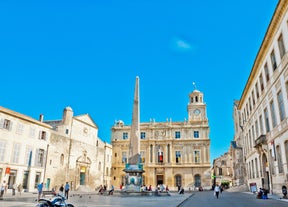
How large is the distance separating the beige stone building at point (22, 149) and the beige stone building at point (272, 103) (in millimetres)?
25380

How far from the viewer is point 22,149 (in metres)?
28.6

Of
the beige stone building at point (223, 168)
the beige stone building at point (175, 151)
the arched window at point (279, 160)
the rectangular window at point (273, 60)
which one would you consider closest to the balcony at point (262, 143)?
the arched window at point (279, 160)

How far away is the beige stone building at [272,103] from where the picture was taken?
16812 mm

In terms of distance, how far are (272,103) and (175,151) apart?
112ft

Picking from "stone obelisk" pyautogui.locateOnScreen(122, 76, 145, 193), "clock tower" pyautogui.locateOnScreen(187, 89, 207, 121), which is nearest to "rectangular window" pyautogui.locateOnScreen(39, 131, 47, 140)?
"stone obelisk" pyautogui.locateOnScreen(122, 76, 145, 193)

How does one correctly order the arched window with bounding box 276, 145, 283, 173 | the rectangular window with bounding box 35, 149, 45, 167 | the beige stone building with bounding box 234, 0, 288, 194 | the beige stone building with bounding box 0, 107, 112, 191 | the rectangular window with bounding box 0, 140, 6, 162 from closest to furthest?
1. the beige stone building with bounding box 234, 0, 288, 194
2. the arched window with bounding box 276, 145, 283, 173
3. the rectangular window with bounding box 0, 140, 6, 162
4. the beige stone building with bounding box 0, 107, 112, 191
5. the rectangular window with bounding box 35, 149, 45, 167

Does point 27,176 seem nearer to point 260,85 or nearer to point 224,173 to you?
point 260,85

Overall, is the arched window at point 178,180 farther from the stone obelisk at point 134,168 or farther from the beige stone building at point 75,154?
the stone obelisk at point 134,168

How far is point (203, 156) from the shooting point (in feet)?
166

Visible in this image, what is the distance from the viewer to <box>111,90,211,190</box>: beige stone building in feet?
165

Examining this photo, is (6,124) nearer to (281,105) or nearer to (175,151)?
(281,105)

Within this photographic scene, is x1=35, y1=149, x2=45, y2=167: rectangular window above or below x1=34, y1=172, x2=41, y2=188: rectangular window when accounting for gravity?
above

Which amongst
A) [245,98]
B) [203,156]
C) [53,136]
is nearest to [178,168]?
[203,156]

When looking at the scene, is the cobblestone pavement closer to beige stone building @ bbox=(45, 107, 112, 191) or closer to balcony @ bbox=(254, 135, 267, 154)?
balcony @ bbox=(254, 135, 267, 154)
